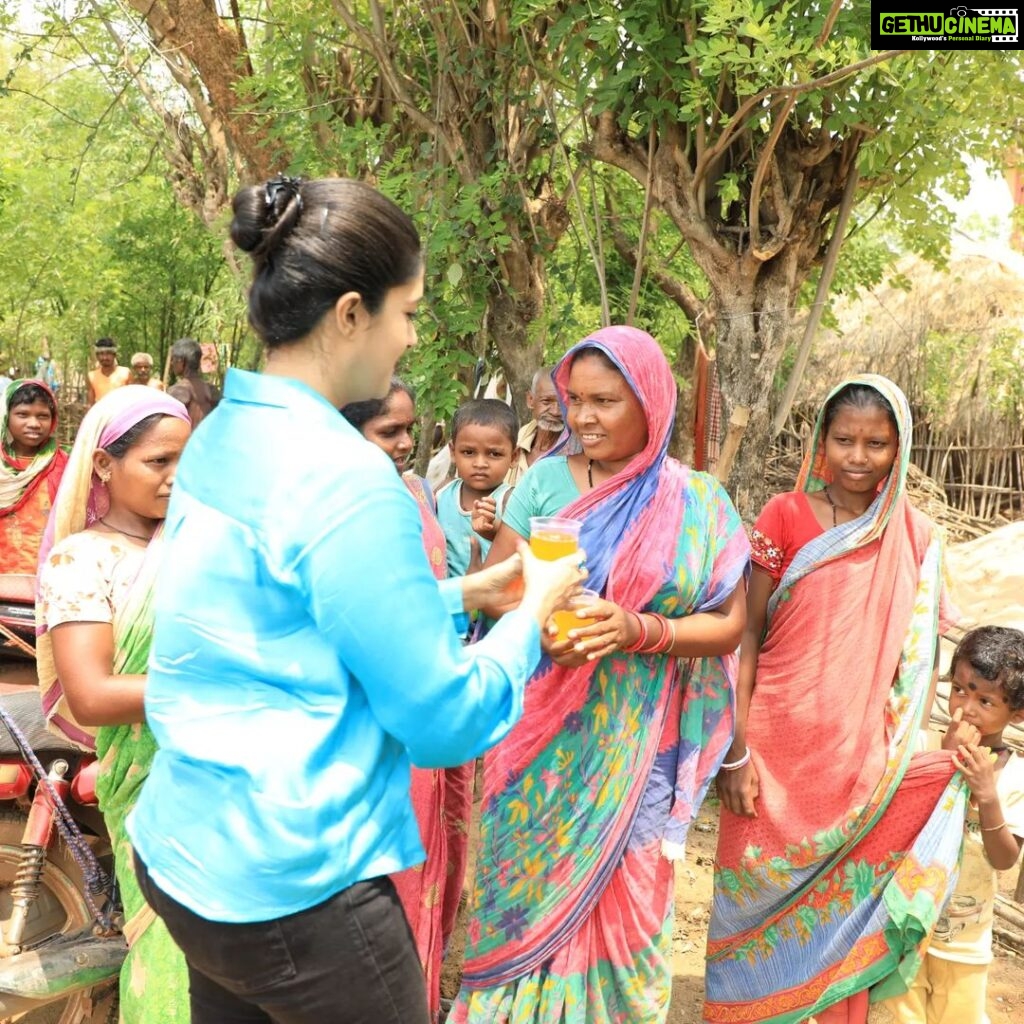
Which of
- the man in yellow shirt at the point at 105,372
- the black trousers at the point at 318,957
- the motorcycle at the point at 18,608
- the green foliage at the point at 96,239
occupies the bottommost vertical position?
the black trousers at the point at 318,957

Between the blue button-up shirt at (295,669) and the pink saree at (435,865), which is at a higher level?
the blue button-up shirt at (295,669)

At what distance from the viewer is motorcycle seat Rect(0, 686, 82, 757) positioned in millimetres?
2982

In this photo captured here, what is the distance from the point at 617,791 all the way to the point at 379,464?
4.73 feet

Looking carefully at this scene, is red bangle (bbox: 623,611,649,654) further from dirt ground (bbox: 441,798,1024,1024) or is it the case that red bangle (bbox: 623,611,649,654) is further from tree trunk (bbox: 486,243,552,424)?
tree trunk (bbox: 486,243,552,424)

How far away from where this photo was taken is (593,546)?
8.61 feet

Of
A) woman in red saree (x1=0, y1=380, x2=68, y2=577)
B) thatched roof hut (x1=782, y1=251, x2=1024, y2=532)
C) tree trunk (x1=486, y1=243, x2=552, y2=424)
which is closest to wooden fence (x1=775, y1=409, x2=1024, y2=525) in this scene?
thatched roof hut (x1=782, y1=251, x2=1024, y2=532)

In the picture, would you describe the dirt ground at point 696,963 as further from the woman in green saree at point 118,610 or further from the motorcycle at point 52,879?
the woman in green saree at point 118,610

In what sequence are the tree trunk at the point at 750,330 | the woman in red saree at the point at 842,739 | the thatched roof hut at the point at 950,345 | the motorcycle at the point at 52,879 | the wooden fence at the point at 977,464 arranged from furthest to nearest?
the thatched roof hut at the point at 950,345, the wooden fence at the point at 977,464, the tree trunk at the point at 750,330, the woman in red saree at the point at 842,739, the motorcycle at the point at 52,879

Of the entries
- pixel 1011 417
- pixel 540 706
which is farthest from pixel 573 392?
pixel 1011 417

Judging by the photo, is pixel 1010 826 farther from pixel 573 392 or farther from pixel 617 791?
pixel 573 392

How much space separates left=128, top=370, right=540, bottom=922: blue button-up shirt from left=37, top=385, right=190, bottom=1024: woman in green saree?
36.1 inches

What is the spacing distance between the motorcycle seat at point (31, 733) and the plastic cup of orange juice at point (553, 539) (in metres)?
1.62

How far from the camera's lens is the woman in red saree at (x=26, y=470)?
4.63m

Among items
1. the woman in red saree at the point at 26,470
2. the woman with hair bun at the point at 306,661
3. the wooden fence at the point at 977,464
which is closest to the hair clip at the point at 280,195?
the woman with hair bun at the point at 306,661
